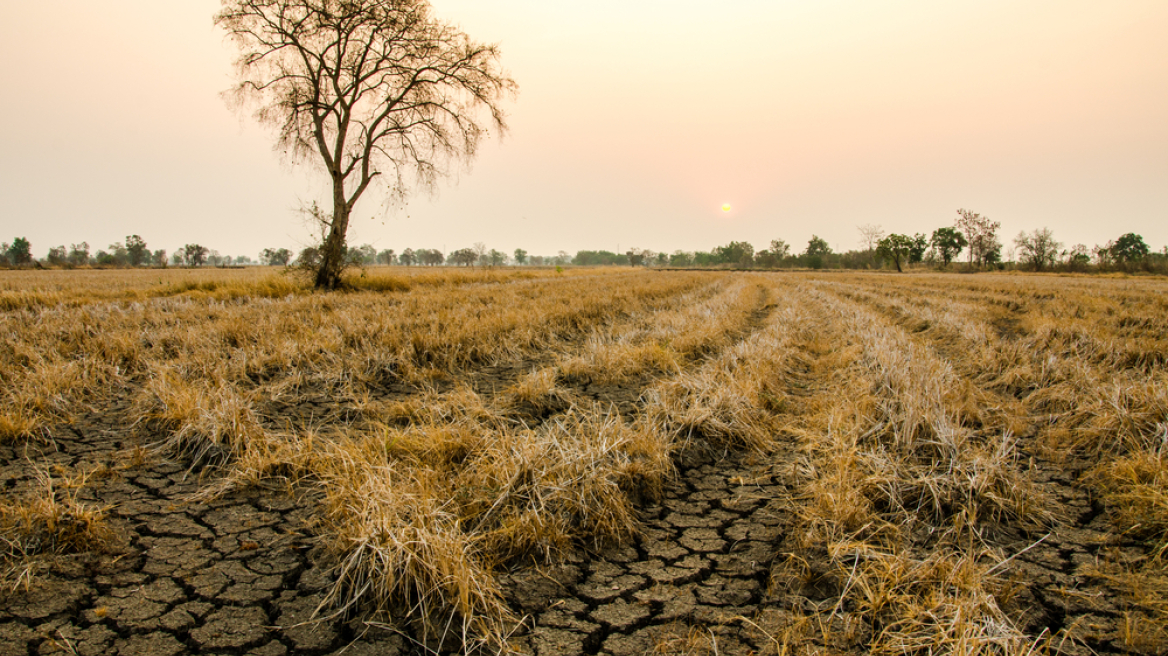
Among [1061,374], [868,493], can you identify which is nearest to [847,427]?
[868,493]

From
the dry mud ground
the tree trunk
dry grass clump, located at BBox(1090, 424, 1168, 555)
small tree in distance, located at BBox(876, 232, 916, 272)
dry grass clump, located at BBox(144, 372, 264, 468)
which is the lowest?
the dry mud ground

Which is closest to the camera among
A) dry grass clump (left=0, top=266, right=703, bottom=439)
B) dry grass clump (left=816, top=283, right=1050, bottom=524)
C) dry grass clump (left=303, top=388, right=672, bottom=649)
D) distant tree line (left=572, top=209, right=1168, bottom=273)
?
dry grass clump (left=303, top=388, right=672, bottom=649)

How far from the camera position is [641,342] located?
6.69 meters

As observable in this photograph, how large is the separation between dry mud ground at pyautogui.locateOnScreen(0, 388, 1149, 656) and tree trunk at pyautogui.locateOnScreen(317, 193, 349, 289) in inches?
499

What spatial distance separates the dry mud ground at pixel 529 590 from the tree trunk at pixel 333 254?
1267 cm

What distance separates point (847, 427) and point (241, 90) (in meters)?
18.0

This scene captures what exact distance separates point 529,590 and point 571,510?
49 centimetres

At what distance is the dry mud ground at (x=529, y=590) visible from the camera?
1569 millimetres

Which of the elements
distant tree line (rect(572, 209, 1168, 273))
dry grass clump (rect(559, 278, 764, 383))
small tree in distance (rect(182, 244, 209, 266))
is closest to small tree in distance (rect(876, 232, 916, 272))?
distant tree line (rect(572, 209, 1168, 273))

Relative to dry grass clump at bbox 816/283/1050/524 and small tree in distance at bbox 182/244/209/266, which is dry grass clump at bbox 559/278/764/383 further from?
small tree in distance at bbox 182/244/209/266

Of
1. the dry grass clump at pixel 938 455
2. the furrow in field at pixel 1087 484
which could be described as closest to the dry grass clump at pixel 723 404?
the dry grass clump at pixel 938 455

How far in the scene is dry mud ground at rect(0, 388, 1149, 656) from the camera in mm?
1569

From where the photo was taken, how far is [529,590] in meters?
1.86

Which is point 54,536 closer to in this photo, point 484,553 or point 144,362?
point 484,553
